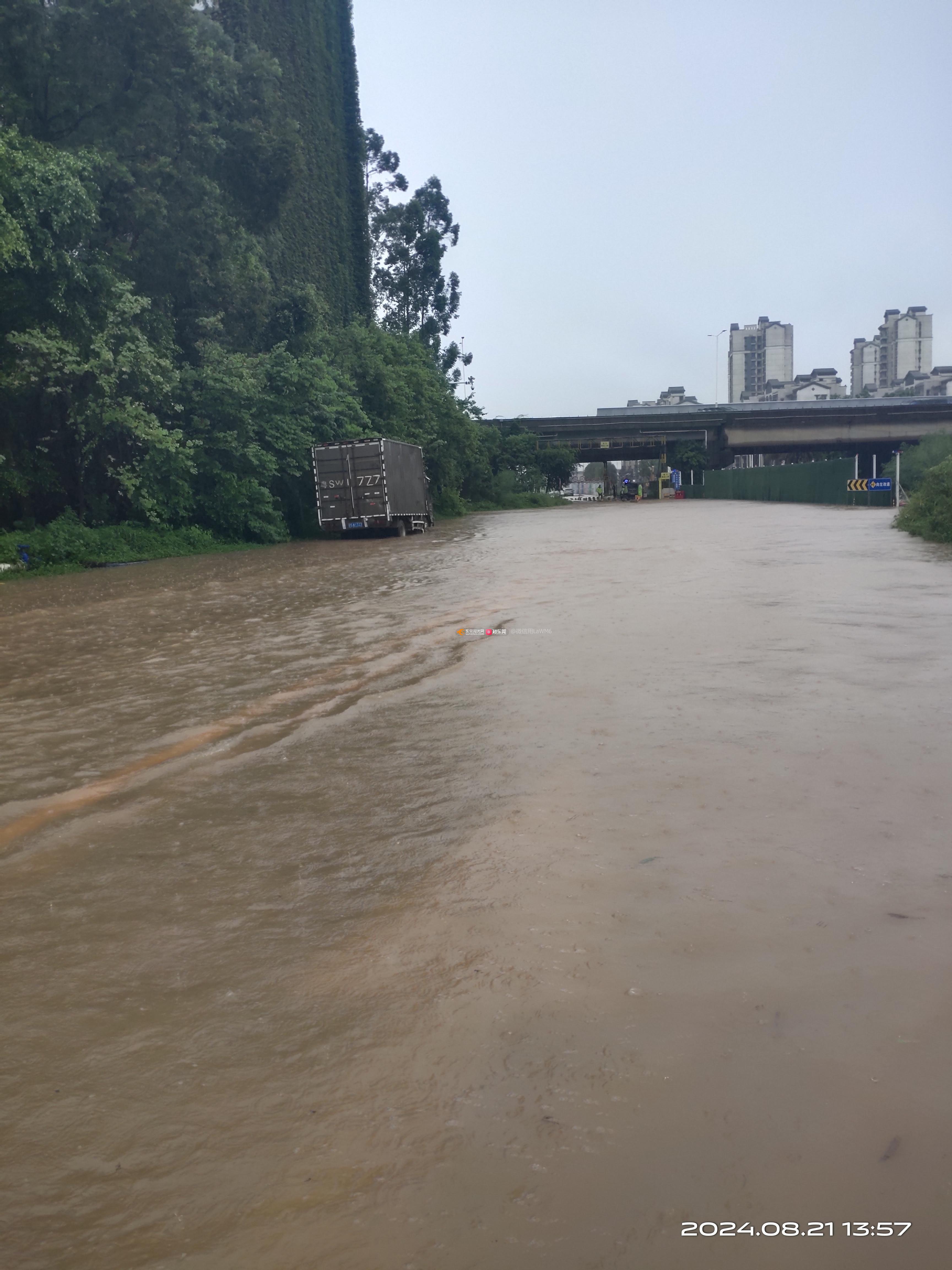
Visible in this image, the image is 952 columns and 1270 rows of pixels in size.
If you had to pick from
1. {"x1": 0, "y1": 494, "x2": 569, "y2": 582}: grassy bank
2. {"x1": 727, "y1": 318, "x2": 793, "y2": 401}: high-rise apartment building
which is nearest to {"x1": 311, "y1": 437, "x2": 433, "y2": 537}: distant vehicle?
{"x1": 0, "y1": 494, "x2": 569, "y2": 582}: grassy bank

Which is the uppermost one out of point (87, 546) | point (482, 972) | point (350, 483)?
point (350, 483)

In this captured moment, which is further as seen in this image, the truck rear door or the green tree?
the truck rear door

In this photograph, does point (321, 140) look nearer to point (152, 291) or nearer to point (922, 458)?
point (152, 291)

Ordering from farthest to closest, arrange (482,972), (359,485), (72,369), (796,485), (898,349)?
(898,349) → (796,485) → (359,485) → (72,369) → (482,972)

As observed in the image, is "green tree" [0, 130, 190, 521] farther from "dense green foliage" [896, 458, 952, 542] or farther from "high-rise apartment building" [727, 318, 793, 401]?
"high-rise apartment building" [727, 318, 793, 401]

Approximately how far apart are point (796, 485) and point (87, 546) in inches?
1537

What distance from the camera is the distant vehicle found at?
1111 inches

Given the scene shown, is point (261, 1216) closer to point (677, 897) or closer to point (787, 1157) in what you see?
point (787, 1157)

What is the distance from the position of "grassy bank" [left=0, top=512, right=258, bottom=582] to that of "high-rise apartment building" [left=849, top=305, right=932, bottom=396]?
145m

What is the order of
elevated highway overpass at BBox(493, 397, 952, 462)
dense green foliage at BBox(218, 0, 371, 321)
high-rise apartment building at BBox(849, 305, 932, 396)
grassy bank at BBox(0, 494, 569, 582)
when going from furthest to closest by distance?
high-rise apartment building at BBox(849, 305, 932, 396), elevated highway overpass at BBox(493, 397, 952, 462), dense green foliage at BBox(218, 0, 371, 321), grassy bank at BBox(0, 494, 569, 582)

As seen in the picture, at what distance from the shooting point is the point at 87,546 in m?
22.9

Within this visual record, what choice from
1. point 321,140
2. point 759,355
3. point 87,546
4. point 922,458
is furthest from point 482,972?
point 759,355

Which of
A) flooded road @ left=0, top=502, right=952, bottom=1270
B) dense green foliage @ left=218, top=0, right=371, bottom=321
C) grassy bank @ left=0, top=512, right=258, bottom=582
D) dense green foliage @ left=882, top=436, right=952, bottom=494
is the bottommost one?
flooded road @ left=0, top=502, right=952, bottom=1270

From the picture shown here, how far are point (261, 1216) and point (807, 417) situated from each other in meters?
74.3
